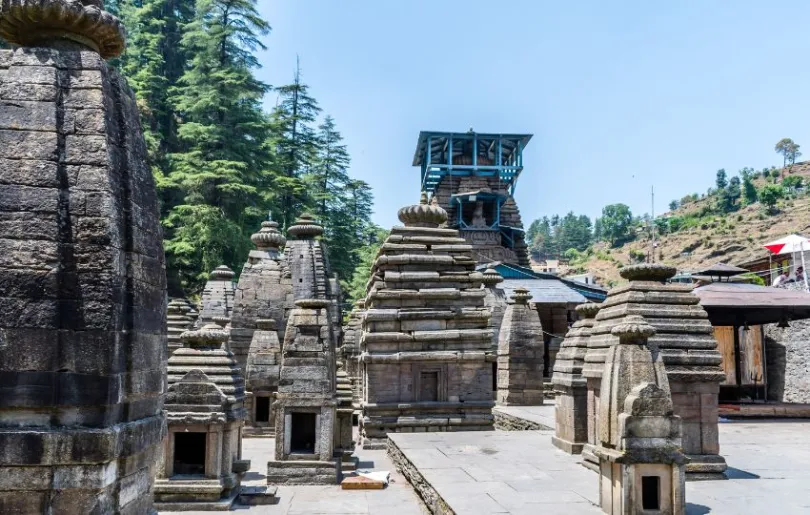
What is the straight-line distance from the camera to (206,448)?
951 centimetres

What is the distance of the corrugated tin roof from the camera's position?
2658 cm

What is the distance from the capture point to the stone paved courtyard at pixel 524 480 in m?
7.21

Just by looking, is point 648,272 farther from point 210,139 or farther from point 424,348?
point 210,139

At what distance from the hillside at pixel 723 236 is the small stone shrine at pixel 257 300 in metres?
41.0

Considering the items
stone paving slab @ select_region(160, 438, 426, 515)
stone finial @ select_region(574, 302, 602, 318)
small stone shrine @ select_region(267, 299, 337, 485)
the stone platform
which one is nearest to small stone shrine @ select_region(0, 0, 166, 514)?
the stone platform

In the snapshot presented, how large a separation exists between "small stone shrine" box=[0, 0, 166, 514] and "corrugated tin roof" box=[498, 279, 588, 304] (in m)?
22.6

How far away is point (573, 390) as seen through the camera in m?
10.7

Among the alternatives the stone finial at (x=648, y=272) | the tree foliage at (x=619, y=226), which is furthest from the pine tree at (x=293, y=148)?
the tree foliage at (x=619, y=226)

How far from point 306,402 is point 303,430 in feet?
3.17

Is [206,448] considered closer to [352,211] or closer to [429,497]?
[429,497]

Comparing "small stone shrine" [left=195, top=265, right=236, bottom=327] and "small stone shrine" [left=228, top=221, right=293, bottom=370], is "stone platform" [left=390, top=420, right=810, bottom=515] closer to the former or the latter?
"small stone shrine" [left=228, top=221, right=293, bottom=370]

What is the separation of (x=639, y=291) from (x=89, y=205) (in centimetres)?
735

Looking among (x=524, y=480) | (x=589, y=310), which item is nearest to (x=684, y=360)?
(x=589, y=310)

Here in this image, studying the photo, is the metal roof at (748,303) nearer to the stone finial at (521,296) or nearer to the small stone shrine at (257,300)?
the stone finial at (521,296)
